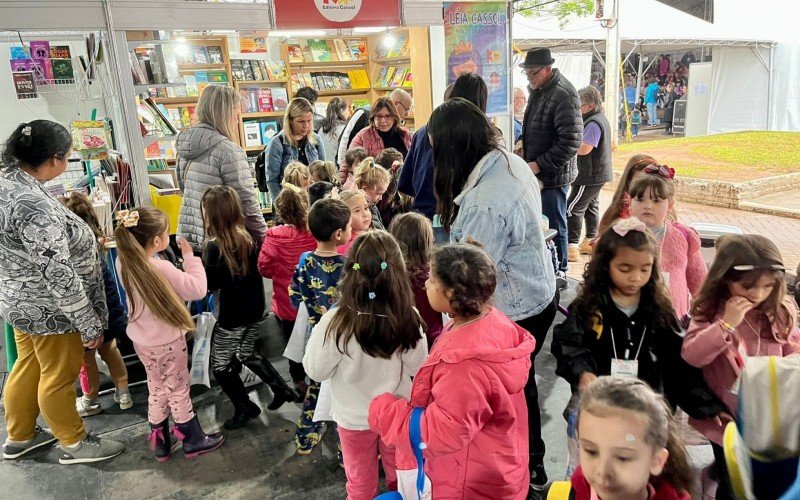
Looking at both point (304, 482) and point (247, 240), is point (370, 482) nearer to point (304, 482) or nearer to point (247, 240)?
point (304, 482)

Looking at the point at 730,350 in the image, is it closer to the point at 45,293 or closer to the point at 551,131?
the point at 45,293

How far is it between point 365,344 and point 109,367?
211 centimetres

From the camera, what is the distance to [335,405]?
213cm

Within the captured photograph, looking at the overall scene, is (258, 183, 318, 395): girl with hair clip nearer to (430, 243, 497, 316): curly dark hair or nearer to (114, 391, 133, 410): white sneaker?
(114, 391, 133, 410): white sneaker

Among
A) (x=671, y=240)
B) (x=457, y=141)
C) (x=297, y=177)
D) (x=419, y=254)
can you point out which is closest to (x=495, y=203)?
(x=457, y=141)

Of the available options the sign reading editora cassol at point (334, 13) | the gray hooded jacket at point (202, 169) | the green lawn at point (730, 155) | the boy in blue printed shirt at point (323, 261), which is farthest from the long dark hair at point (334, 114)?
the green lawn at point (730, 155)

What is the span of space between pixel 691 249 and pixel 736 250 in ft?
2.02

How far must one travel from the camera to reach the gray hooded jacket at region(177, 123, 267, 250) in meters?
3.48

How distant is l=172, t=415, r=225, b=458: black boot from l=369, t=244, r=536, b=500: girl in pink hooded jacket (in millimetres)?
1438

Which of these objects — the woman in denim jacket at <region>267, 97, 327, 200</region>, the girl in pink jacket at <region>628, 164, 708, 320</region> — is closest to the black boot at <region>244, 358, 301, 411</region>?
the woman in denim jacket at <region>267, 97, 327, 200</region>

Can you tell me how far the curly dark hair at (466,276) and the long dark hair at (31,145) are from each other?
1843mm

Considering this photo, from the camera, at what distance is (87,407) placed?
329cm

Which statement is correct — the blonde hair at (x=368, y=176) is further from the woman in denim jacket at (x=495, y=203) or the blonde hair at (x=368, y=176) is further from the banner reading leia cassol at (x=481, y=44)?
the banner reading leia cassol at (x=481, y=44)

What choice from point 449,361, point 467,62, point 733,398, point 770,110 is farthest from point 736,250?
point 770,110
